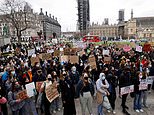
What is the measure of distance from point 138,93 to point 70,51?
1008 cm

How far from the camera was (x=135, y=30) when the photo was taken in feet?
465

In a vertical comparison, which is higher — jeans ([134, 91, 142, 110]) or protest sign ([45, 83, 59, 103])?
protest sign ([45, 83, 59, 103])

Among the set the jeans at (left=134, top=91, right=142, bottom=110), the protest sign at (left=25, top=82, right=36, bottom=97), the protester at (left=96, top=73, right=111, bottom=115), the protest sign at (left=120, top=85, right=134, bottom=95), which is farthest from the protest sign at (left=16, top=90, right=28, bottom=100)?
the jeans at (left=134, top=91, right=142, bottom=110)

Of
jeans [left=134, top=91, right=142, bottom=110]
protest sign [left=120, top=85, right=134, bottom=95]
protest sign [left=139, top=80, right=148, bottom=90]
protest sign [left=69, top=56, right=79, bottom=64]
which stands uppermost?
protest sign [left=69, top=56, right=79, bottom=64]

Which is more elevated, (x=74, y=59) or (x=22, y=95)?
(x=74, y=59)

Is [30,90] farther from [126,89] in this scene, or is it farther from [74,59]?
[74,59]

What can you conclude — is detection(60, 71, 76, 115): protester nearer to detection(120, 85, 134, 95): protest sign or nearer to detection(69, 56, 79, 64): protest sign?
detection(120, 85, 134, 95): protest sign

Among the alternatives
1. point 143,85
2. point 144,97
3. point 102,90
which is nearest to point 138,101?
point 144,97

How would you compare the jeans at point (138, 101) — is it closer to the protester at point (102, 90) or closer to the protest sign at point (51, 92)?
the protester at point (102, 90)

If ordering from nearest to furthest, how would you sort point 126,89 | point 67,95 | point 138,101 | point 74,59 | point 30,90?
point 30,90 → point 67,95 → point 126,89 → point 138,101 → point 74,59

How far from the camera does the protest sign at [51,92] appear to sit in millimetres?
8547

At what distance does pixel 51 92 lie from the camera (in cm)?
872

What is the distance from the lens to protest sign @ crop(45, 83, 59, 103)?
8.55 meters

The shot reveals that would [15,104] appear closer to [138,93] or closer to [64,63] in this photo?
[138,93]
